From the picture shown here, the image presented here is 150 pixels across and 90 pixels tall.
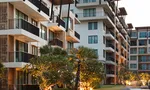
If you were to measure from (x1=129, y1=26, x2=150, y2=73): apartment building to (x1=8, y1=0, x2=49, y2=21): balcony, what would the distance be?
86.0 m

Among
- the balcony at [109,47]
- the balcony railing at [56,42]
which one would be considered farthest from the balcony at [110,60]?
the balcony railing at [56,42]

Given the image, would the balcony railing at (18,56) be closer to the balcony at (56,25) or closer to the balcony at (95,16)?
the balcony at (56,25)

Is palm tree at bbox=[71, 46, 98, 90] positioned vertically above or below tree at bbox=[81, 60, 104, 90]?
above

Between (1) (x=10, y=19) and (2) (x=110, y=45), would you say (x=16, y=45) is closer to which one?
(1) (x=10, y=19)

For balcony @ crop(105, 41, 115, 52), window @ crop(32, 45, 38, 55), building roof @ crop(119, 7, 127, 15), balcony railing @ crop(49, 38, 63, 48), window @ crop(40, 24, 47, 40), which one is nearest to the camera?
window @ crop(32, 45, 38, 55)

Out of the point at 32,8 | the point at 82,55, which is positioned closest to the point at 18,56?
the point at 32,8

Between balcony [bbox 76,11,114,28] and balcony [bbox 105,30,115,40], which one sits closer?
balcony [bbox 76,11,114,28]

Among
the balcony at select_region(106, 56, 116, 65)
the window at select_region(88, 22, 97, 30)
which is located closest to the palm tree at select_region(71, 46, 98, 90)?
the window at select_region(88, 22, 97, 30)

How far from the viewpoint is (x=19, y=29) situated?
2989 cm

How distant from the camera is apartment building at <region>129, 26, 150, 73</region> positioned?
119812 millimetres

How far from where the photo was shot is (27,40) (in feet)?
112

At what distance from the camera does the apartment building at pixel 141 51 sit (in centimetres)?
11981

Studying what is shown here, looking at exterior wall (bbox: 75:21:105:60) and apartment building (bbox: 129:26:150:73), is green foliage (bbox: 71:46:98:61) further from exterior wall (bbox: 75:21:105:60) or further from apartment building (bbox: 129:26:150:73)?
apartment building (bbox: 129:26:150:73)

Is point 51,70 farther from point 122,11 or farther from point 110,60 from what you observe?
point 122,11
